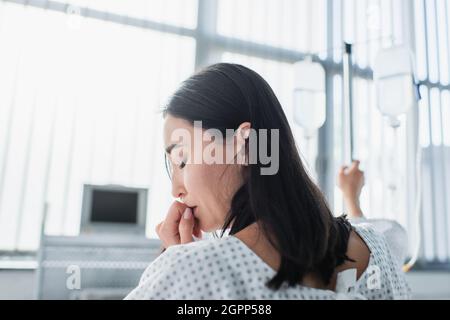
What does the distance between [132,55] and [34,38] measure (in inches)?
21.8

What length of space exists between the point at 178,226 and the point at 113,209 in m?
1.48

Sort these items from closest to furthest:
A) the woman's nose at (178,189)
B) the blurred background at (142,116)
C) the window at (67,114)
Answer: the woman's nose at (178,189) → the blurred background at (142,116) → the window at (67,114)

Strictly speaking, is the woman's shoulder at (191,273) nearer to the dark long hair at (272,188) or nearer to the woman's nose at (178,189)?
the dark long hair at (272,188)

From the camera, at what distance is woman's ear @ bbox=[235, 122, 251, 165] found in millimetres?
651

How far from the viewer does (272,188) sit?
1.97 ft

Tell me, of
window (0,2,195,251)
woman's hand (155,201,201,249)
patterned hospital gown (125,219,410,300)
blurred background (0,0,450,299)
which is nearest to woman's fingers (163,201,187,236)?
woman's hand (155,201,201,249)

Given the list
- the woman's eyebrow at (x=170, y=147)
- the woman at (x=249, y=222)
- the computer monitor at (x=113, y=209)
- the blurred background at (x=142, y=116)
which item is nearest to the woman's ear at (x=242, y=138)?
the woman at (x=249, y=222)

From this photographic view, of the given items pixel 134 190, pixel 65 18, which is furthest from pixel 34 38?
pixel 134 190

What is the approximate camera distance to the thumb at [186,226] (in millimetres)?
798

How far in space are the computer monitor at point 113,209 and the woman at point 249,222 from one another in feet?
4.86

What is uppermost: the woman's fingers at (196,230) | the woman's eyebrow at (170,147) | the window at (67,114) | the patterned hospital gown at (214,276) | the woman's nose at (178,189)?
the window at (67,114)

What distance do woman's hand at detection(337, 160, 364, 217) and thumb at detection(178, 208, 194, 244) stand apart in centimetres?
50

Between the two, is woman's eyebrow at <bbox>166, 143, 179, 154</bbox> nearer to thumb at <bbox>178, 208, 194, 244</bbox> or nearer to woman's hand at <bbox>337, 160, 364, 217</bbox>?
thumb at <bbox>178, 208, 194, 244</bbox>
